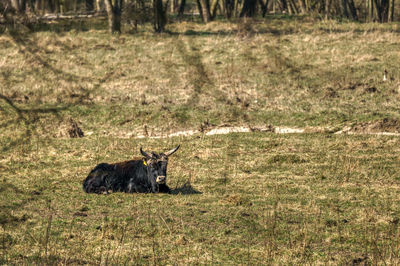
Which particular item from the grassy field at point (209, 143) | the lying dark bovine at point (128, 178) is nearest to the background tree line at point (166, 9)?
the grassy field at point (209, 143)

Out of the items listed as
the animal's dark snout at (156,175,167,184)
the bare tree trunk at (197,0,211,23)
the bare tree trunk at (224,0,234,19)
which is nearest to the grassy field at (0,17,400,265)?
the animal's dark snout at (156,175,167,184)

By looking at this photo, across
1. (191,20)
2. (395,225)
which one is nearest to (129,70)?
(191,20)

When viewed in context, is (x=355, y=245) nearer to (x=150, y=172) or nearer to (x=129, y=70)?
(x=150, y=172)

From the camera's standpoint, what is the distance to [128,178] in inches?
654

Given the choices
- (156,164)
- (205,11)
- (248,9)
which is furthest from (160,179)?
(248,9)

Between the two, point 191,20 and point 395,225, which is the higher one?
point 191,20

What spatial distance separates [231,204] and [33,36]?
30614 millimetres

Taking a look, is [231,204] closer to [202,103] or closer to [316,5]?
[202,103]

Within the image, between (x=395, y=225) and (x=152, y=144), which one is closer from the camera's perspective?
(x=395, y=225)

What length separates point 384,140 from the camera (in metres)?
22.7

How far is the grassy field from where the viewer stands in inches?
468

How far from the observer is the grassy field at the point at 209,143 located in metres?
11.9

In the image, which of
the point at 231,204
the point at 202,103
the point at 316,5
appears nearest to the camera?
the point at 231,204

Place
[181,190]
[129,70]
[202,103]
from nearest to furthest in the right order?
[181,190]
[202,103]
[129,70]
